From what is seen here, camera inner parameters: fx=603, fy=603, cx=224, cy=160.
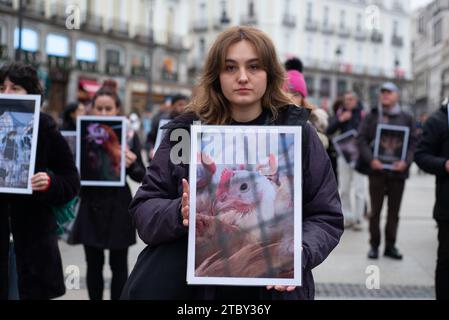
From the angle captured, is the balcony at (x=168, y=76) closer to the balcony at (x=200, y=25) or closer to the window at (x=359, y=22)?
the balcony at (x=200, y=25)

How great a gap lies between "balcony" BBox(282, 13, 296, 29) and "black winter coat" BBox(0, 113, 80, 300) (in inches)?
1982

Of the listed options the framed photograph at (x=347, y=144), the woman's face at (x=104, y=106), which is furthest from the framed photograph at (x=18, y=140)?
the framed photograph at (x=347, y=144)

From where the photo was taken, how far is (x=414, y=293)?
5.06 metres

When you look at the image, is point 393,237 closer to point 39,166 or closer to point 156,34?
point 39,166

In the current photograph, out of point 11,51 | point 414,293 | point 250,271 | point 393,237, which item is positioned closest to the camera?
point 250,271

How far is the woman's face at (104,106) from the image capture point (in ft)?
15.3

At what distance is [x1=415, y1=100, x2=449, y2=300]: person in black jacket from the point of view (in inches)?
152

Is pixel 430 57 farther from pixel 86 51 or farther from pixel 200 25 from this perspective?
pixel 86 51

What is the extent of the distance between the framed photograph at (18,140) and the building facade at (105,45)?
2465 cm

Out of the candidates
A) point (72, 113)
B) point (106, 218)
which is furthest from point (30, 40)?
point (106, 218)
